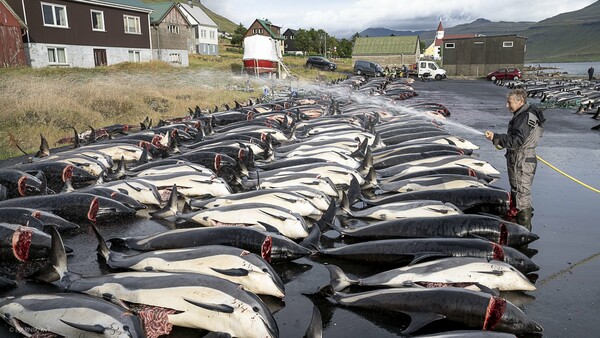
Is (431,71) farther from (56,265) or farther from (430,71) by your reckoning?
(56,265)

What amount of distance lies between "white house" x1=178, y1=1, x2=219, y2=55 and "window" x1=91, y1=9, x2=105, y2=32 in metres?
43.4

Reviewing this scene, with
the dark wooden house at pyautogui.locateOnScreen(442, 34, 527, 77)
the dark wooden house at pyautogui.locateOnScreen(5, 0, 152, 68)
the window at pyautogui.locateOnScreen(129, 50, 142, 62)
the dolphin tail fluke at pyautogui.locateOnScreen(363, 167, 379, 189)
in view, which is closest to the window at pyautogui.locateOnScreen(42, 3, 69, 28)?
the dark wooden house at pyautogui.locateOnScreen(5, 0, 152, 68)

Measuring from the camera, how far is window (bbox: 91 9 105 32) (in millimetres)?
43694

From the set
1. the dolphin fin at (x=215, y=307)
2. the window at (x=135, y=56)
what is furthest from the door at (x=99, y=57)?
the dolphin fin at (x=215, y=307)

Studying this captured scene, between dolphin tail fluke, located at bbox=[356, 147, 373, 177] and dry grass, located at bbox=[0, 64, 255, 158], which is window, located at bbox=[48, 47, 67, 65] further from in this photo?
dolphin tail fluke, located at bbox=[356, 147, 373, 177]

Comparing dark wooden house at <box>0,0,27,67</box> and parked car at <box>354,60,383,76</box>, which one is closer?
dark wooden house at <box>0,0,27,67</box>

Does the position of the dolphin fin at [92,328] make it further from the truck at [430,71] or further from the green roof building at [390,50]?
the green roof building at [390,50]

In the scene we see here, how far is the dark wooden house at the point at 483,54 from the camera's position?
7131 centimetres

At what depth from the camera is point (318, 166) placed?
11.9 meters

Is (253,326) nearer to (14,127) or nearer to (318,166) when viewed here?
(318,166)

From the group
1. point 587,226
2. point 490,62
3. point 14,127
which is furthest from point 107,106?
point 490,62

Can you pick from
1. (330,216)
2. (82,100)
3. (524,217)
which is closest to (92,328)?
(330,216)

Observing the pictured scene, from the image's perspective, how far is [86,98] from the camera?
2650 centimetres

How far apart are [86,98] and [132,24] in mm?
26080
